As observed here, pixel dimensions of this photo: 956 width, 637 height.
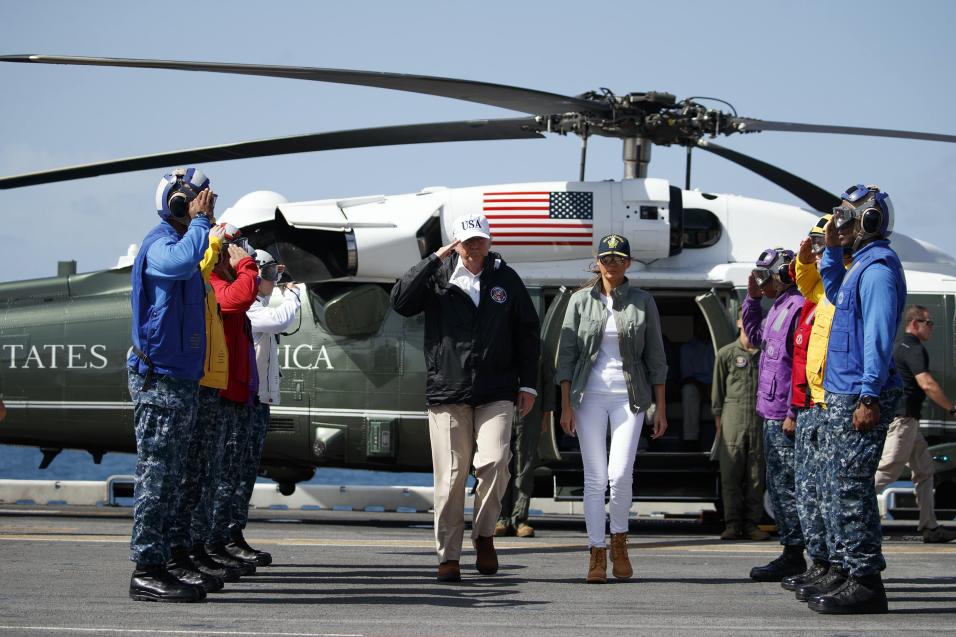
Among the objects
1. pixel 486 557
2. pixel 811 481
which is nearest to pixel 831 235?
pixel 811 481

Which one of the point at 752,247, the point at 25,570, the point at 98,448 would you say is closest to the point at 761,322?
the point at 752,247

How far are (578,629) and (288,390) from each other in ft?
22.7

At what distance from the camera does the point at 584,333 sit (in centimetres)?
791

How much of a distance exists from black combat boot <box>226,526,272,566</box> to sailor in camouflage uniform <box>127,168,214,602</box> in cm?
166

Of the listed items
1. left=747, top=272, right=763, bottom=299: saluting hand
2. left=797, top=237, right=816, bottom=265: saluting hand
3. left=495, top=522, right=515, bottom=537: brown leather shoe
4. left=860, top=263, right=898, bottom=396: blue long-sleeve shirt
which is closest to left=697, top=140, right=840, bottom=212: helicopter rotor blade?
left=747, top=272, right=763, bottom=299: saluting hand

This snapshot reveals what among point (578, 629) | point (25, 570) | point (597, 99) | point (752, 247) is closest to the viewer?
point (578, 629)

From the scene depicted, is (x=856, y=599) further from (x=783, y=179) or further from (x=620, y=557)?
(x=783, y=179)

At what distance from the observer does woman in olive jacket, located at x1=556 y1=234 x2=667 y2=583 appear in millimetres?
7738

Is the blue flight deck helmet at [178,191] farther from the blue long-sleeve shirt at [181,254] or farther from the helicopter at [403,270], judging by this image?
the helicopter at [403,270]

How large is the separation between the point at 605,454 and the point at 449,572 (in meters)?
1.18

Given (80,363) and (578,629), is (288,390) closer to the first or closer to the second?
(80,363)

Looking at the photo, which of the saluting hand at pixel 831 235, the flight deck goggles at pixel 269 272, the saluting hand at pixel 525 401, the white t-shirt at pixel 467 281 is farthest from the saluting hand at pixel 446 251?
the saluting hand at pixel 831 235

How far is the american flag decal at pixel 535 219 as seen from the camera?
38.4ft

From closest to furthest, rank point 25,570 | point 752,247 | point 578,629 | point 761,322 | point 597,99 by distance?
point 578,629 → point 25,570 → point 761,322 → point 597,99 → point 752,247
